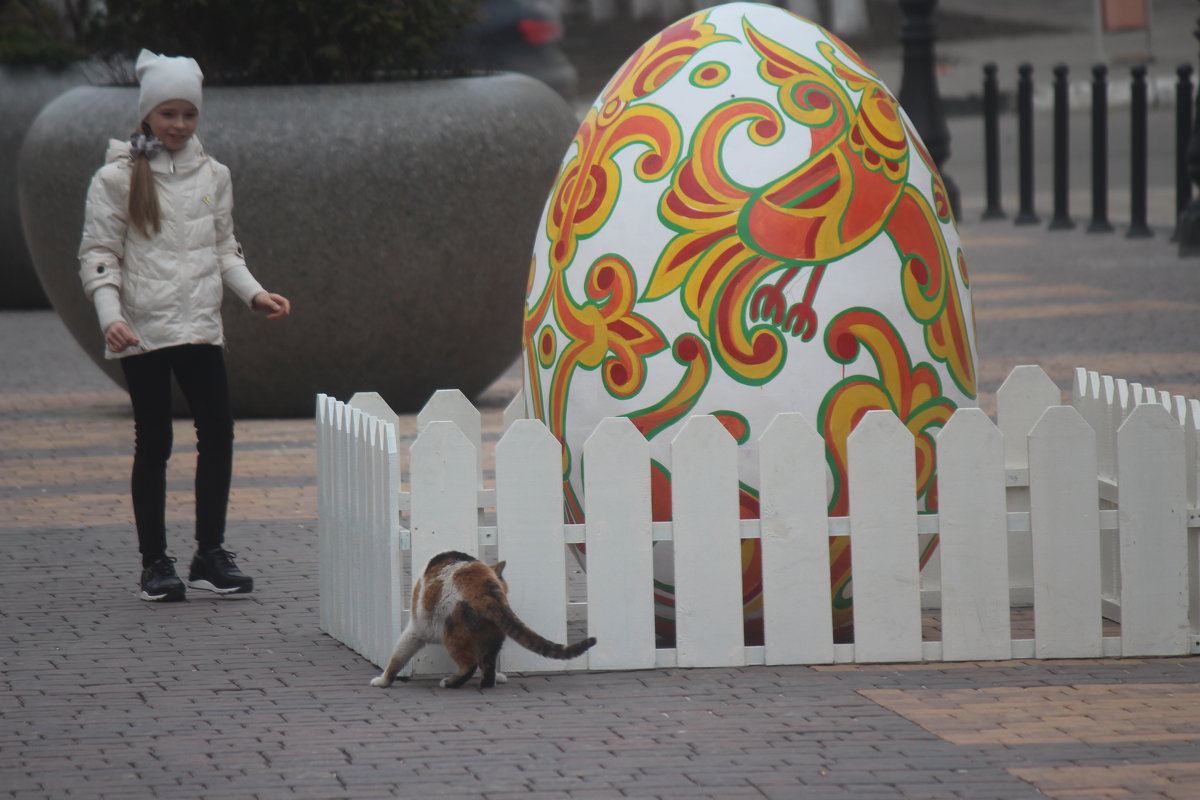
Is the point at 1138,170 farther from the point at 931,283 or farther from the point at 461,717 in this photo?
the point at 461,717

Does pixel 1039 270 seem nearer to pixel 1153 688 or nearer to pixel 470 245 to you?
pixel 470 245

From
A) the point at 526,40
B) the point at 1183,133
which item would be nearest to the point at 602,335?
the point at 1183,133

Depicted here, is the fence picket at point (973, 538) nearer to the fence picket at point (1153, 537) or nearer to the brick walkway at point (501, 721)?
the brick walkway at point (501, 721)

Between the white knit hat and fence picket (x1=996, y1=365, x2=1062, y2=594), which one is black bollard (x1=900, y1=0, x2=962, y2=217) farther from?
the white knit hat

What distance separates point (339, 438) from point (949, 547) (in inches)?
70.8

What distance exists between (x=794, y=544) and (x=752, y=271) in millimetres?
767

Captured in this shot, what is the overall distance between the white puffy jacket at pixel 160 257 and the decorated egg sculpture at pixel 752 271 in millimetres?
1294

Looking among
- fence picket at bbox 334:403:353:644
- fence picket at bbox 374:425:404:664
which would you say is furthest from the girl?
fence picket at bbox 374:425:404:664

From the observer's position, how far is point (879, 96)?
5797 mm

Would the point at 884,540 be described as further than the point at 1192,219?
No

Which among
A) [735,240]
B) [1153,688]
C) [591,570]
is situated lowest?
[1153,688]

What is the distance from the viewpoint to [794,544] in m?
5.37

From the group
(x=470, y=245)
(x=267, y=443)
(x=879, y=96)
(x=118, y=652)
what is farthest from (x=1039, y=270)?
(x=118, y=652)

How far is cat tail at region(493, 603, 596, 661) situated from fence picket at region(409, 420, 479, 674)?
0.91 ft
